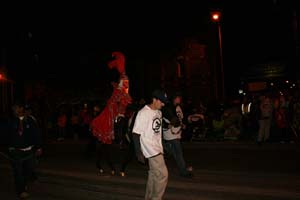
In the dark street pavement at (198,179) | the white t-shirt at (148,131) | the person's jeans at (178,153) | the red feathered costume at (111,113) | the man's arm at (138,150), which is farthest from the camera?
the red feathered costume at (111,113)

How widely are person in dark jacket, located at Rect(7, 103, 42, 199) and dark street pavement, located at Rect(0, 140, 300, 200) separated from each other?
0.53 m

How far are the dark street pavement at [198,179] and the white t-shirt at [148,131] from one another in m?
2.02

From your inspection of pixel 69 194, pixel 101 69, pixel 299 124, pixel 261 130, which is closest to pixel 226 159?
pixel 261 130

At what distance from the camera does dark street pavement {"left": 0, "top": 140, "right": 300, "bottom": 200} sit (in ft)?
28.2

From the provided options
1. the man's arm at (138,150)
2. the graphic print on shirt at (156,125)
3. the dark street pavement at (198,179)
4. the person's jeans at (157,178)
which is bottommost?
the dark street pavement at (198,179)

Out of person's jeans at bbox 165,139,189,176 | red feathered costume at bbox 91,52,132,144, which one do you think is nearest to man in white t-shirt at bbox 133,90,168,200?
person's jeans at bbox 165,139,189,176

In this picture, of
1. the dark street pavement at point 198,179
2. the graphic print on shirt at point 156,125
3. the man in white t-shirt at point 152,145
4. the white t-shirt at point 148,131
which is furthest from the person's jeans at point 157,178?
the dark street pavement at point 198,179

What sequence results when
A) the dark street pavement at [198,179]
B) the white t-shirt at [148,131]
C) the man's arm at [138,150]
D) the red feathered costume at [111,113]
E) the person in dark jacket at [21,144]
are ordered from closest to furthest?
the man's arm at [138,150]
the white t-shirt at [148,131]
the dark street pavement at [198,179]
the person in dark jacket at [21,144]
the red feathered costume at [111,113]

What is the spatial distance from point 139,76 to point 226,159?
74.6 feet

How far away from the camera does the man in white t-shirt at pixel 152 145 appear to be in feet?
22.1

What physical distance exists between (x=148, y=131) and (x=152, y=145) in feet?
0.70

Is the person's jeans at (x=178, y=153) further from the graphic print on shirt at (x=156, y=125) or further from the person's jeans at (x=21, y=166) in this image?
the graphic print on shirt at (x=156, y=125)

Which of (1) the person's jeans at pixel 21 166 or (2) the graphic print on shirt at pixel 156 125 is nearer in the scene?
(2) the graphic print on shirt at pixel 156 125

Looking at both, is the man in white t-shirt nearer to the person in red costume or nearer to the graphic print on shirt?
the graphic print on shirt
